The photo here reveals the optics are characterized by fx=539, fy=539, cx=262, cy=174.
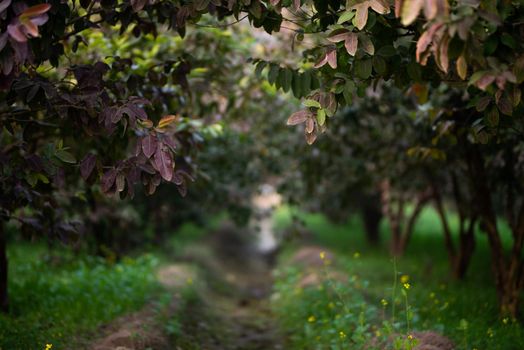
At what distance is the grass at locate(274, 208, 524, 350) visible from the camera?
218 inches

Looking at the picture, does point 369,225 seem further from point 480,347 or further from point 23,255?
point 480,347

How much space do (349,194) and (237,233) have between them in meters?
11.1

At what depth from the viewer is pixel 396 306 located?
716 cm

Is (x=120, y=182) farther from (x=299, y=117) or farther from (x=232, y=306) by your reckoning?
(x=232, y=306)

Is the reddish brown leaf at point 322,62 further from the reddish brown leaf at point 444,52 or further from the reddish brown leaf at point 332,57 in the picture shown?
the reddish brown leaf at point 444,52

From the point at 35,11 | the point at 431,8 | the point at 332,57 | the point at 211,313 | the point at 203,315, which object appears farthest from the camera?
the point at 211,313

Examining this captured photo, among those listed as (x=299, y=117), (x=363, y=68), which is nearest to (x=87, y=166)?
(x=299, y=117)

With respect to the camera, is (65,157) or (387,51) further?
(65,157)

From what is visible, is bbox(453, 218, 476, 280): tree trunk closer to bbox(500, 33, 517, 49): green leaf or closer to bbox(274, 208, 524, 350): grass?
bbox(274, 208, 524, 350): grass

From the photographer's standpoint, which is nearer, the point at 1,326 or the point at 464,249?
the point at 1,326

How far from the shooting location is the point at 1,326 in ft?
17.8

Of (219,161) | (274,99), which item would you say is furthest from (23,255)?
(274,99)

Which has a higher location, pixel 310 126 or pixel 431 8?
pixel 310 126

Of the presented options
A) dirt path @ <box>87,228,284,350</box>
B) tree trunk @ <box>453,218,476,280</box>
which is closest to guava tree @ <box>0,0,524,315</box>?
dirt path @ <box>87,228,284,350</box>
